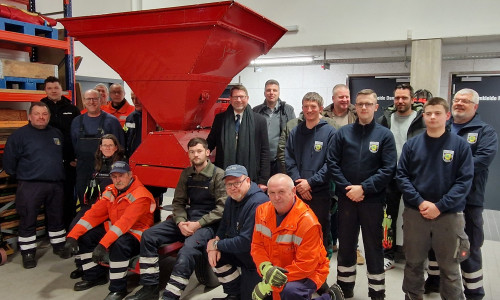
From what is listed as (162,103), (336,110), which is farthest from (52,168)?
(336,110)

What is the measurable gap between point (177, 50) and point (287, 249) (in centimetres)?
167

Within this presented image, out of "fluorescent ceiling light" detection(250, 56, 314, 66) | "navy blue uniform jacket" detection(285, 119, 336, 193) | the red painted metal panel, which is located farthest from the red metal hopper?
"fluorescent ceiling light" detection(250, 56, 314, 66)

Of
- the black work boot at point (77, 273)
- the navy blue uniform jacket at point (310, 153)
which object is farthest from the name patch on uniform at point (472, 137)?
the black work boot at point (77, 273)

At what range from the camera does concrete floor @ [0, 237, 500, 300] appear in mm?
3195

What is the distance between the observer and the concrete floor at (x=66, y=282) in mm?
3195

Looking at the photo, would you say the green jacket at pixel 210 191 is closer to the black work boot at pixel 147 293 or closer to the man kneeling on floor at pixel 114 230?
the man kneeling on floor at pixel 114 230

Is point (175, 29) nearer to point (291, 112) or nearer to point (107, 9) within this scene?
point (291, 112)

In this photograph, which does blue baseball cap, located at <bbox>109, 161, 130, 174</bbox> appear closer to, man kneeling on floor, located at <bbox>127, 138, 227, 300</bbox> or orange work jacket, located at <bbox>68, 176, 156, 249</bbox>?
orange work jacket, located at <bbox>68, 176, 156, 249</bbox>

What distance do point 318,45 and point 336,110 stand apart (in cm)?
303

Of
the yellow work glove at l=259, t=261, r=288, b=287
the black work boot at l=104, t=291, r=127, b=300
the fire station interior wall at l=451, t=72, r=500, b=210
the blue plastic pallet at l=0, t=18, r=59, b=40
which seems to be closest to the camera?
the yellow work glove at l=259, t=261, r=288, b=287

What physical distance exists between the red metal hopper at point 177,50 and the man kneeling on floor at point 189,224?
17 centimetres

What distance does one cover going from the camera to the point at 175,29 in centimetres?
285

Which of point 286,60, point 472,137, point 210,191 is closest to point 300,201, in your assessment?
point 210,191

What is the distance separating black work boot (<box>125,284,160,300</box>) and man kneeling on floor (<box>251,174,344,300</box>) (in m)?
1.05
